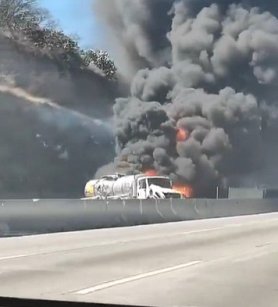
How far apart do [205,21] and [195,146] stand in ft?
12.6

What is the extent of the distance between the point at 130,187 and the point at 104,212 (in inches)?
54.2

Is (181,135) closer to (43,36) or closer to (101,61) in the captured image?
(101,61)

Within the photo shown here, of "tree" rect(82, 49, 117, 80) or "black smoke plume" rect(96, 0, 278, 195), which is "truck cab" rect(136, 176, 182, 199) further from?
"tree" rect(82, 49, 117, 80)

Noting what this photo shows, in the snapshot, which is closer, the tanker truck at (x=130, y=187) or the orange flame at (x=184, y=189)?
the tanker truck at (x=130, y=187)

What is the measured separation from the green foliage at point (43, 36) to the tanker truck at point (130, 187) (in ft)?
10.9

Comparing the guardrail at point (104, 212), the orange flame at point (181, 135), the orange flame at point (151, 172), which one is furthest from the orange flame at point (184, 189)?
the orange flame at point (181, 135)

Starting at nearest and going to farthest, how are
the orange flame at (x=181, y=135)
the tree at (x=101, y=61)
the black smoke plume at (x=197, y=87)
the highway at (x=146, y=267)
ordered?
the highway at (x=146, y=267), the tree at (x=101, y=61), the black smoke plume at (x=197, y=87), the orange flame at (x=181, y=135)

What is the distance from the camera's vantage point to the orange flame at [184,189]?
19891 mm

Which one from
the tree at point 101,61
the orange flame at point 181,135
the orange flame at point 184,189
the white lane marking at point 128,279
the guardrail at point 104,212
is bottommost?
the white lane marking at point 128,279

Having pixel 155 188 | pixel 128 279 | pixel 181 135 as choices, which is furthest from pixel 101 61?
pixel 128 279

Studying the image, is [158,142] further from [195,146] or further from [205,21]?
[205,21]

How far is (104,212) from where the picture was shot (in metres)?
18.1

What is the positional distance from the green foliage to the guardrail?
4.21 m

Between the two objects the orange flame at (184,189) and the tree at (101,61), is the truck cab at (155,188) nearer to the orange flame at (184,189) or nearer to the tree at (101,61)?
the orange flame at (184,189)
